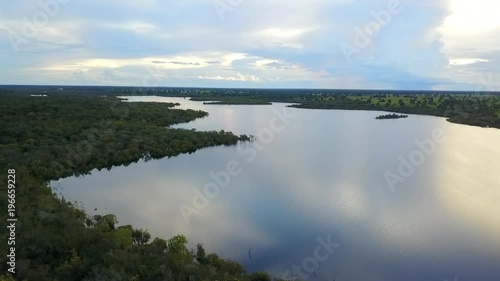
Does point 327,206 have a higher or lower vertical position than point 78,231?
lower

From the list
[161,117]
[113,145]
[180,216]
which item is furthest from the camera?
[161,117]

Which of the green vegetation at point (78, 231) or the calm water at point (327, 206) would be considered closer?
the green vegetation at point (78, 231)

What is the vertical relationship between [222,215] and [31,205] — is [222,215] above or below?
below

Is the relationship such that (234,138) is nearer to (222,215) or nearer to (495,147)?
(222,215)

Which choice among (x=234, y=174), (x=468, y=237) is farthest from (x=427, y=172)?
(x=234, y=174)

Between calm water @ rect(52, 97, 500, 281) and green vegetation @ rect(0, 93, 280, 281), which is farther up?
green vegetation @ rect(0, 93, 280, 281)

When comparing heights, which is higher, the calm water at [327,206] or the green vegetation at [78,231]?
the green vegetation at [78,231]

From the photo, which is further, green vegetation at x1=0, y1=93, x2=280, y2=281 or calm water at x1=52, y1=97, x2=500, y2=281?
calm water at x1=52, y1=97, x2=500, y2=281

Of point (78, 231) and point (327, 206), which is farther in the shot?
point (327, 206)
